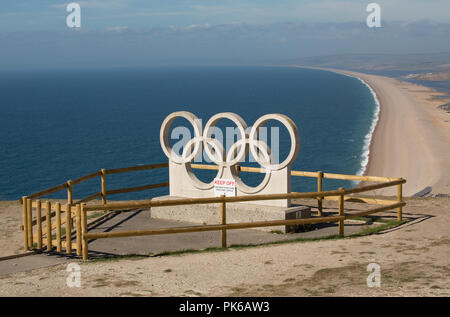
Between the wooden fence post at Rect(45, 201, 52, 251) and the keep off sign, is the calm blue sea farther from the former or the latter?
the wooden fence post at Rect(45, 201, 52, 251)

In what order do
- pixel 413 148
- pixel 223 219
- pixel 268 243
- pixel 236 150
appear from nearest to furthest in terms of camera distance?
pixel 223 219
pixel 268 243
pixel 236 150
pixel 413 148

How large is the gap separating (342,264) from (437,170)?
46.8 meters

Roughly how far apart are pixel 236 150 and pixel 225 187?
107 centimetres

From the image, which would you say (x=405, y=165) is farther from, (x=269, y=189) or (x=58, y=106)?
(x=58, y=106)

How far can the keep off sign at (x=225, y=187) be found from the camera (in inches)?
673

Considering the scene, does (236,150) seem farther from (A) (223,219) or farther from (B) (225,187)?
(A) (223,219)

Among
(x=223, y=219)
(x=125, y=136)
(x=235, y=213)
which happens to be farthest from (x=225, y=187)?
(x=125, y=136)

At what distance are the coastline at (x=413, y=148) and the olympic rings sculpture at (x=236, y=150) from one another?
28.9 metres

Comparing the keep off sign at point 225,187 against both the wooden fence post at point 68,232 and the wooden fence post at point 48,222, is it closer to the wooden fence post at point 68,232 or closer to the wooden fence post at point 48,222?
the wooden fence post at point 68,232

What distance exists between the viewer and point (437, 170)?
184 feet

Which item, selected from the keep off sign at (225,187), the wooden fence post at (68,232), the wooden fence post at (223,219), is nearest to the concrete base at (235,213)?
the keep off sign at (225,187)

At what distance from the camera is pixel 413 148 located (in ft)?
228

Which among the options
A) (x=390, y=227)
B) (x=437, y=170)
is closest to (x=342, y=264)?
(x=390, y=227)

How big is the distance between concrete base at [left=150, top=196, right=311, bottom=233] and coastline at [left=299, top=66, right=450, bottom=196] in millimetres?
29106
